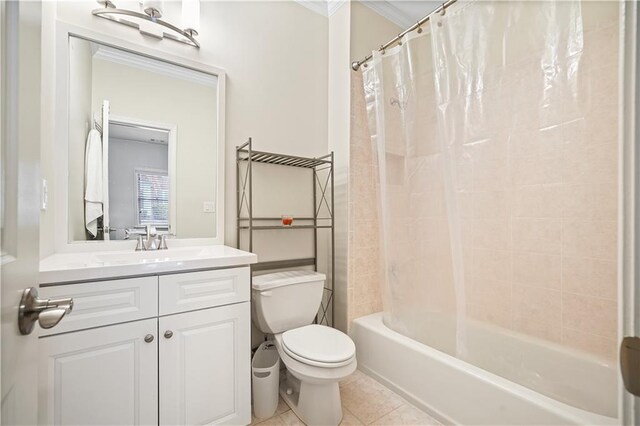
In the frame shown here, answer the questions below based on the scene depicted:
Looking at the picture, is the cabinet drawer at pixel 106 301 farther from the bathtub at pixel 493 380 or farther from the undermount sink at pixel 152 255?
the bathtub at pixel 493 380

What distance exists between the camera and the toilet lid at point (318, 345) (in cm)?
134

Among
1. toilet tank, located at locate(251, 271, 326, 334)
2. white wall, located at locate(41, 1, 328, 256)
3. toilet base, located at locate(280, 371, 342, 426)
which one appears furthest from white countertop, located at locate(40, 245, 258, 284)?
toilet base, located at locate(280, 371, 342, 426)

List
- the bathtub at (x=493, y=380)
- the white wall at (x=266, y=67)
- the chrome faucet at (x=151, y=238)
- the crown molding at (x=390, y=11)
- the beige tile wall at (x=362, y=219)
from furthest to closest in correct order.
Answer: the crown molding at (x=390, y=11), the beige tile wall at (x=362, y=219), the white wall at (x=266, y=67), the chrome faucet at (x=151, y=238), the bathtub at (x=493, y=380)

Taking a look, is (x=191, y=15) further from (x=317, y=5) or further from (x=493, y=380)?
(x=493, y=380)

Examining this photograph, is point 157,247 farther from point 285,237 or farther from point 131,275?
point 285,237

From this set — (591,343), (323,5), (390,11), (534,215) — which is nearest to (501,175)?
(534,215)

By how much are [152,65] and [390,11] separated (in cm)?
173

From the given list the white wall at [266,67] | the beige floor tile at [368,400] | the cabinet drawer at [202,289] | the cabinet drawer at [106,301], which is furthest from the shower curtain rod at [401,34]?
the beige floor tile at [368,400]

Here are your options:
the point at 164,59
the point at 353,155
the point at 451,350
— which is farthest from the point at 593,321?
the point at 164,59

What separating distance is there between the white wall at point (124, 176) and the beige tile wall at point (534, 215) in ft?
4.13

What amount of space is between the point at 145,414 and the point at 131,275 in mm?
547

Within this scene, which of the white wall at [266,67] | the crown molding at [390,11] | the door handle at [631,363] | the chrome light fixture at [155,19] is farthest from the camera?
the crown molding at [390,11]

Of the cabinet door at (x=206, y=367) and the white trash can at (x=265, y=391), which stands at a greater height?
the cabinet door at (x=206, y=367)

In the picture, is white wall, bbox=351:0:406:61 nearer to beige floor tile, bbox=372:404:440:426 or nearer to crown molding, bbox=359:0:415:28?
crown molding, bbox=359:0:415:28
